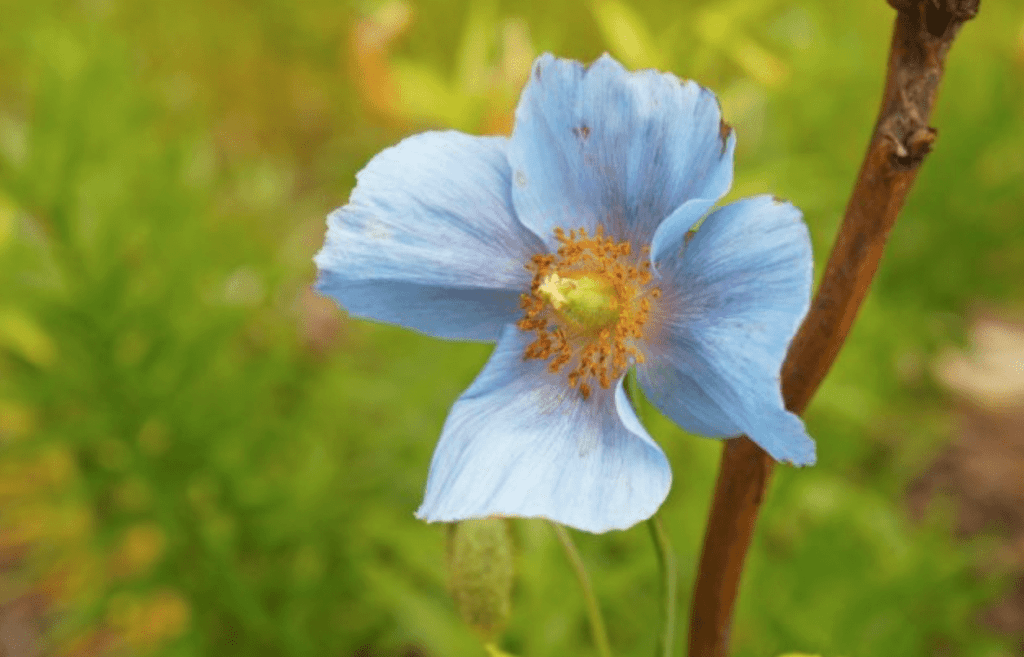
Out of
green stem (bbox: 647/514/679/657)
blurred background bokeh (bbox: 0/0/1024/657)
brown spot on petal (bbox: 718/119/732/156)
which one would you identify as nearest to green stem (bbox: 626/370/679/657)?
green stem (bbox: 647/514/679/657)

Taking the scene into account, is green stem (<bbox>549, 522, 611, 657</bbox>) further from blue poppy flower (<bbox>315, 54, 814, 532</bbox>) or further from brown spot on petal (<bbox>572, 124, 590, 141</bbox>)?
brown spot on petal (<bbox>572, 124, 590, 141</bbox>)

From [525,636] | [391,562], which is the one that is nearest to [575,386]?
[525,636]

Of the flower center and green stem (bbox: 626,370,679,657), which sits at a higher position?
the flower center

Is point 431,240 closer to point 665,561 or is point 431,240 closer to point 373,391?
point 665,561

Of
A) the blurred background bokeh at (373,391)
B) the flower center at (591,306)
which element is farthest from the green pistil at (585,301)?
the blurred background bokeh at (373,391)

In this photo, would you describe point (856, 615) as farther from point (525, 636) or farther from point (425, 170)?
point (425, 170)

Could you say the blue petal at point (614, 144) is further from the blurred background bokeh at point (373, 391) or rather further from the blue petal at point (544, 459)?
the blurred background bokeh at point (373, 391)

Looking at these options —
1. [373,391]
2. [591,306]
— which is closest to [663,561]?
[591,306]
